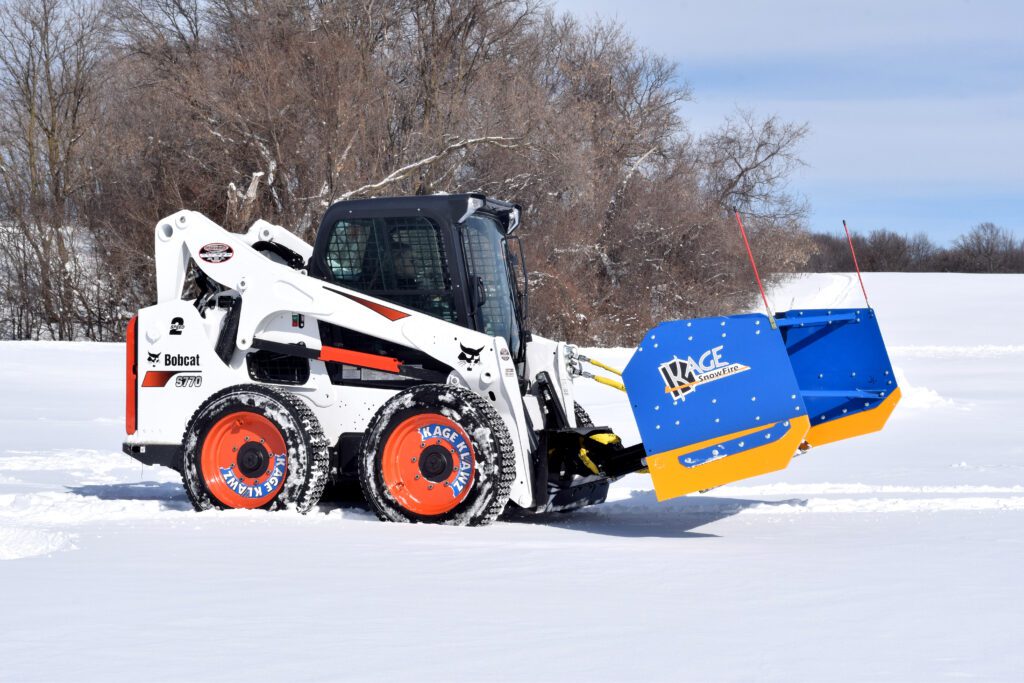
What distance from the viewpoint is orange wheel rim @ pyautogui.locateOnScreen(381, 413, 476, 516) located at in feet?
22.1

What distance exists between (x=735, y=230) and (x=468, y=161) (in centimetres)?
1254

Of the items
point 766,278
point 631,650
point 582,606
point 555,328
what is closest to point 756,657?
point 631,650

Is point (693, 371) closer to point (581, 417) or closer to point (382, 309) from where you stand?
point (581, 417)

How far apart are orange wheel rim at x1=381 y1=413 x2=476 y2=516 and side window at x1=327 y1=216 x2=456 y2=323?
78 centimetres

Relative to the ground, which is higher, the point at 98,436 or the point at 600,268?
the point at 600,268

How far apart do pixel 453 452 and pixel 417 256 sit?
1.32 metres

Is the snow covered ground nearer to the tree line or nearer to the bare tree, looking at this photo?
the bare tree

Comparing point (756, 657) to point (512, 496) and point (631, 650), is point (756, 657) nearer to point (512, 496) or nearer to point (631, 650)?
point (631, 650)

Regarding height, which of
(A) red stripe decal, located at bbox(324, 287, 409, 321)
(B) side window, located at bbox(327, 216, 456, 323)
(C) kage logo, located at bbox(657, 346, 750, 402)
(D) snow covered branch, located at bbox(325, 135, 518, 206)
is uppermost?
(D) snow covered branch, located at bbox(325, 135, 518, 206)

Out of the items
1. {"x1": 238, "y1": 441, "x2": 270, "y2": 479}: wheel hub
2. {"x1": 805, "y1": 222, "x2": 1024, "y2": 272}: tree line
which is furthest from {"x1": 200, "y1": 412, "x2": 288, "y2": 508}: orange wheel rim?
{"x1": 805, "y1": 222, "x2": 1024, "y2": 272}: tree line

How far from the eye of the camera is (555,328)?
3328 cm

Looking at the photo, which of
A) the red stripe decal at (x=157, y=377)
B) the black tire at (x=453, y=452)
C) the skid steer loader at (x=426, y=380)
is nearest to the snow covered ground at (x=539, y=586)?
the black tire at (x=453, y=452)

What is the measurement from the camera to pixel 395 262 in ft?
23.9

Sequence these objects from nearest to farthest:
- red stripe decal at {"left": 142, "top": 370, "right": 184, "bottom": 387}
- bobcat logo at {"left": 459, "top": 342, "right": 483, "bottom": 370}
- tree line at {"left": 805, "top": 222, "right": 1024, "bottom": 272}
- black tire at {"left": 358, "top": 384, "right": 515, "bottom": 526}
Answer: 1. black tire at {"left": 358, "top": 384, "right": 515, "bottom": 526}
2. bobcat logo at {"left": 459, "top": 342, "right": 483, "bottom": 370}
3. red stripe decal at {"left": 142, "top": 370, "right": 184, "bottom": 387}
4. tree line at {"left": 805, "top": 222, "right": 1024, "bottom": 272}
